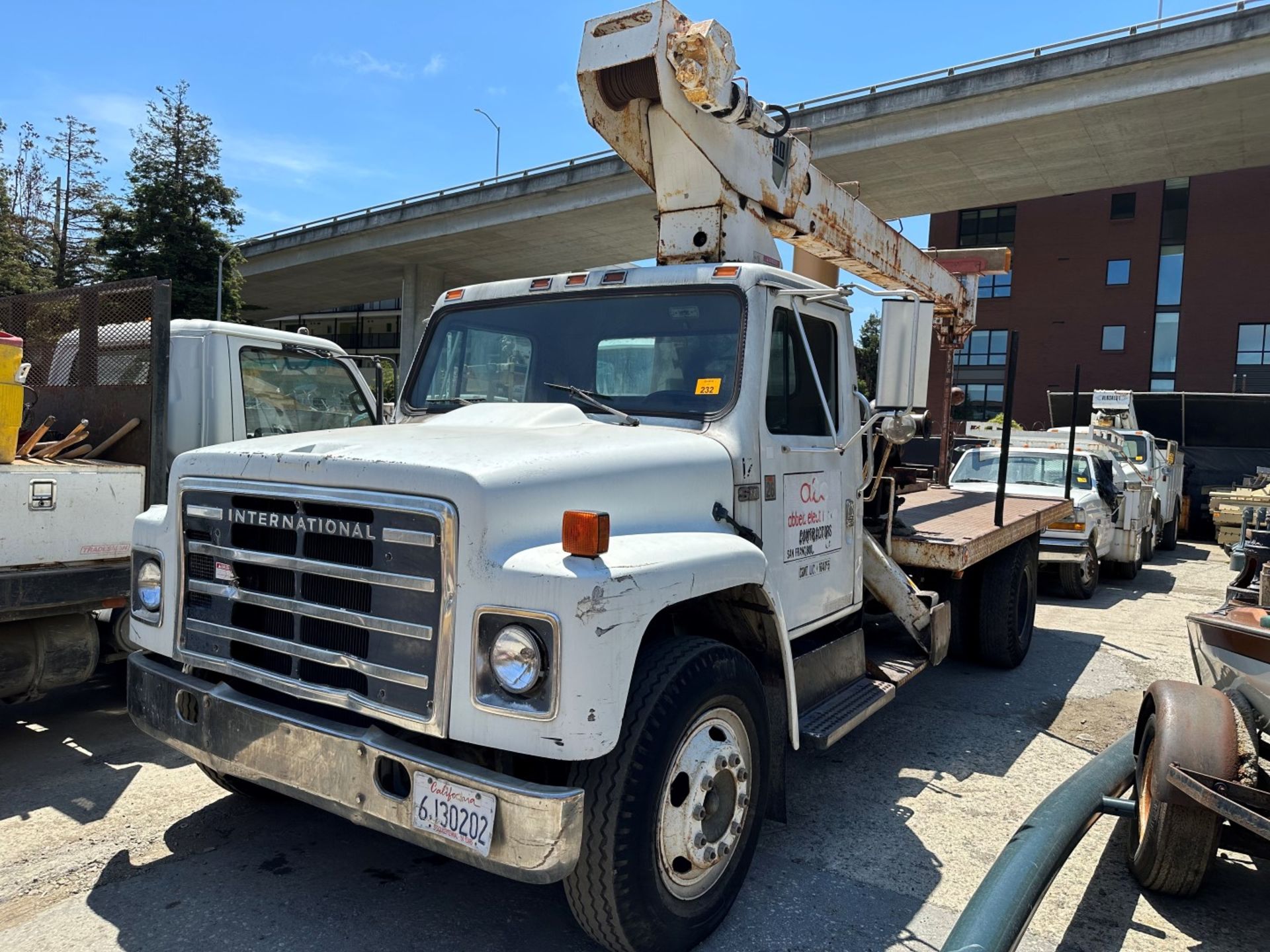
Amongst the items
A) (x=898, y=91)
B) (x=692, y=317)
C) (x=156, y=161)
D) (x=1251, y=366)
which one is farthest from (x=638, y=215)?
(x=692, y=317)

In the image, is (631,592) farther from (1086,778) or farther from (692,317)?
(1086,778)

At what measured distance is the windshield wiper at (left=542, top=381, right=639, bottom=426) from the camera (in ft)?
12.3

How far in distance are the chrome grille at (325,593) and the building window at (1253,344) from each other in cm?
4043

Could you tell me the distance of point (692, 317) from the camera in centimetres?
392

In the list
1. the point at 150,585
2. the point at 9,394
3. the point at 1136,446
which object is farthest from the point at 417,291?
the point at 150,585

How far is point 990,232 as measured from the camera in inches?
1560

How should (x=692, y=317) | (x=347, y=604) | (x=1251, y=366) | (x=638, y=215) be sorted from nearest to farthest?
1. (x=347, y=604)
2. (x=692, y=317)
3. (x=638, y=215)
4. (x=1251, y=366)

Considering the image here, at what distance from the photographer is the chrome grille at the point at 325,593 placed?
272cm

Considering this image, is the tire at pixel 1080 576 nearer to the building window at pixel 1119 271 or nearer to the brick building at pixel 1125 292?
the brick building at pixel 1125 292

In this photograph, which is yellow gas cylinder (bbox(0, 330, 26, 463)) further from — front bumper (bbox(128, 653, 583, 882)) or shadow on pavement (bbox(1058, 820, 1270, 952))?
shadow on pavement (bbox(1058, 820, 1270, 952))

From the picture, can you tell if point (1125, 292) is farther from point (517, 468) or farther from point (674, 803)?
point (517, 468)

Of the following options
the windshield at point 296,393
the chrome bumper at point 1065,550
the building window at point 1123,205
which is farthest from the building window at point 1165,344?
the windshield at point 296,393

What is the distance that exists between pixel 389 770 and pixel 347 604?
0.53 meters

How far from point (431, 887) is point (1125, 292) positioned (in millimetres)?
40799
